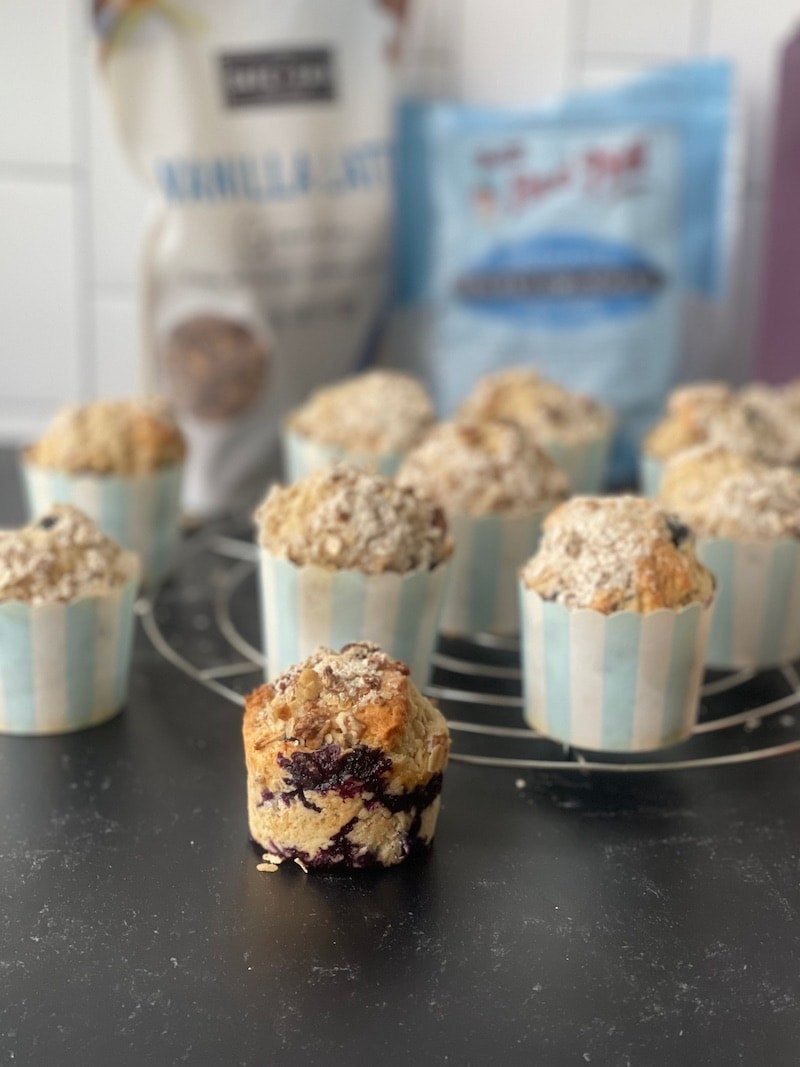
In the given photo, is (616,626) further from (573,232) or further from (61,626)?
(573,232)

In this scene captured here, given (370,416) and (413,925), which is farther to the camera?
(370,416)

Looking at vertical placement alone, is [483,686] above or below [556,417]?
below

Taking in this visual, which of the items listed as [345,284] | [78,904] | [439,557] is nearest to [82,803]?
[78,904]

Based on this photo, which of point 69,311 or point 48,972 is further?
point 69,311

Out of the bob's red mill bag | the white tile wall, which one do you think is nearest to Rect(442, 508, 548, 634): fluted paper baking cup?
the bob's red mill bag

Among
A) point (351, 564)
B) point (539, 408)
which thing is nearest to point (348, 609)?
point (351, 564)

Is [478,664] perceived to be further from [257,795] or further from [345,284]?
[345,284]

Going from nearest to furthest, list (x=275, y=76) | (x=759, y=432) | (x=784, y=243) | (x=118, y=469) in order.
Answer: (x=118, y=469) < (x=759, y=432) < (x=275, y=76) < (x=784, y=243)
